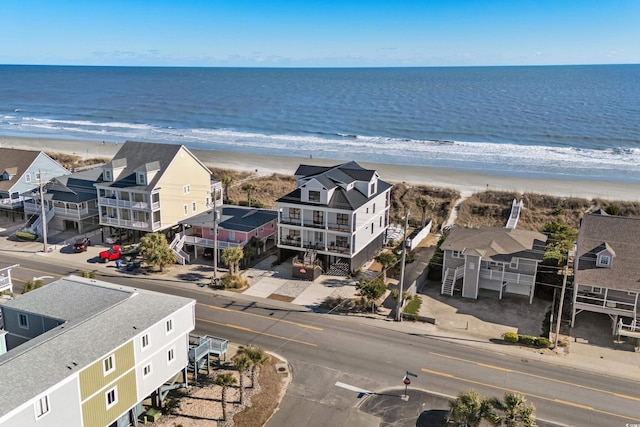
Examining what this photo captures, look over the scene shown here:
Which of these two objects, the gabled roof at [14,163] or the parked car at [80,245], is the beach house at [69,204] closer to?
the gabled roof at [14,163]

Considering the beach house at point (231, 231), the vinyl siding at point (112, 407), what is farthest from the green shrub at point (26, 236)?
the vinyl siding at point (112, 407)

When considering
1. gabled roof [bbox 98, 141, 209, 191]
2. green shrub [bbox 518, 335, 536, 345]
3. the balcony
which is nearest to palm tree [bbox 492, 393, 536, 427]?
green shrub [bbox 518, 335, 536, 345]

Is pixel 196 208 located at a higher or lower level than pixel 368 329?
higher

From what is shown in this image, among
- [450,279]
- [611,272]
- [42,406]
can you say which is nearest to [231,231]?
[450,279]

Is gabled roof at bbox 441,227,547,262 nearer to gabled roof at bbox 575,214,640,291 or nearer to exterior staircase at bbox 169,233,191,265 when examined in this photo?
gabled roof at bbox 575,214,640,291

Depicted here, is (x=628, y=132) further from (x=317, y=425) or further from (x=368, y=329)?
(x=317, y=425)

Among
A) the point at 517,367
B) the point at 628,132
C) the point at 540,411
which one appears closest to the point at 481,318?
the point at 517,367
